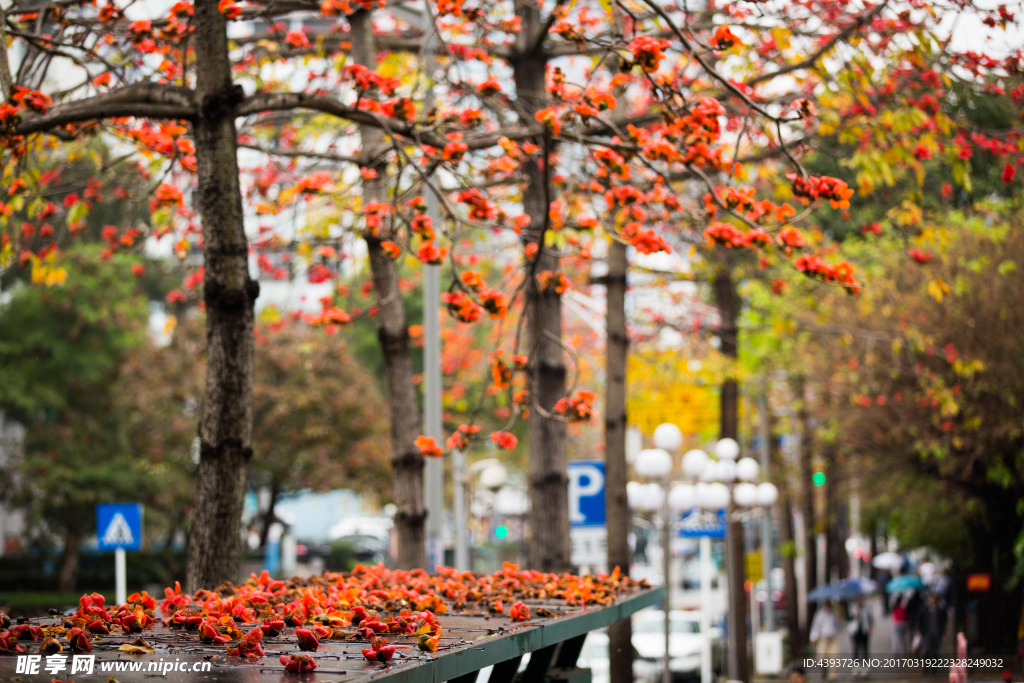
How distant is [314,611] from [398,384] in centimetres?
487

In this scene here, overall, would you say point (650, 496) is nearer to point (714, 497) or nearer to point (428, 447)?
point (714, 497)

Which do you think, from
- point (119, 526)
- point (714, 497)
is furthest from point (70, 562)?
point (714, 497)

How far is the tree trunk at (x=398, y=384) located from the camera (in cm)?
923

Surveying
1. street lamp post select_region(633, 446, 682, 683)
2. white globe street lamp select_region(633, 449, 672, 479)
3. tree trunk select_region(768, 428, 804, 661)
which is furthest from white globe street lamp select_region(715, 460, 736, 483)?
tree trunk select_region(768, 428, 804, 661)

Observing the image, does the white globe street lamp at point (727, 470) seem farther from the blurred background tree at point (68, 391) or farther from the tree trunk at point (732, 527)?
the blurred background tree at point (68, 391)

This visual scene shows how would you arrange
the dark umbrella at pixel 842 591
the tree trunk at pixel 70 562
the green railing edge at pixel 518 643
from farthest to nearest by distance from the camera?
the dark umbrella at pixel 842 591, the tree trunk at pixel 70 562, the green railing edge at pixel 518 643

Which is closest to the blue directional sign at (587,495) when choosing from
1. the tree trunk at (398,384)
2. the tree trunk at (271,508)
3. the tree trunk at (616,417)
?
the tree trunk at (616,417)

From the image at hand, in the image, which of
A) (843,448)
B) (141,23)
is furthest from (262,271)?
(843,448)

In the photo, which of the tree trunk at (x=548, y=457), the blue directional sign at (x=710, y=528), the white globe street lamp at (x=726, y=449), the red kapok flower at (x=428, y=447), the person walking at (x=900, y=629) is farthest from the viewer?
the person walking at (x=900, y=629)

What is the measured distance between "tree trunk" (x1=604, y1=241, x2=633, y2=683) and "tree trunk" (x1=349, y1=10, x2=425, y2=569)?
128 inches

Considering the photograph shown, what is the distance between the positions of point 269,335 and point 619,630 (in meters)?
20.7

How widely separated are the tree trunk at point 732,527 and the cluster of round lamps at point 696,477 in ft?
2.28

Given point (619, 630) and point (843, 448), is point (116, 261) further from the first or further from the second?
point (619, 630)

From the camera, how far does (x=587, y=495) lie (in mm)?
13141
